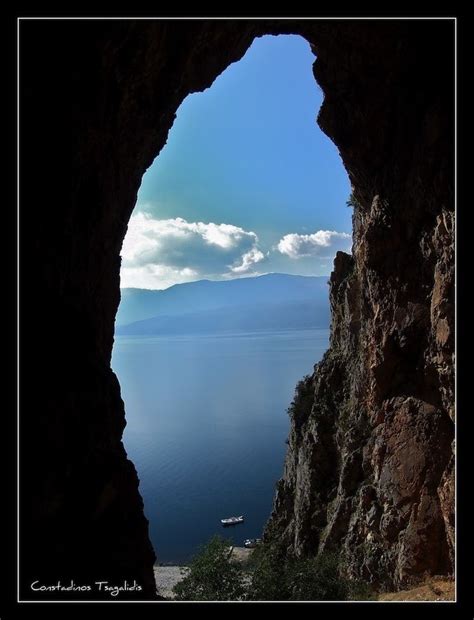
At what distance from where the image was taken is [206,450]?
74.5 metres

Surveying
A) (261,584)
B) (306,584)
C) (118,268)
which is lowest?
(306,584)

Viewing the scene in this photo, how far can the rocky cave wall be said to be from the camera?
8742mm

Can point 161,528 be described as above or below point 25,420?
below

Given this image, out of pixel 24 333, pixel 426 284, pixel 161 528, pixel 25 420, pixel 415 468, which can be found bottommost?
pixel 161 528

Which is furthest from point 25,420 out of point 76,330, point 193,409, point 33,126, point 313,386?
point 193,409

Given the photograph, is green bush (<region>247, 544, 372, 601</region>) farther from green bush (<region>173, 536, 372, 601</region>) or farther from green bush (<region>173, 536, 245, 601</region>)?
green bush (<region>173, 536, 245, 601</region>)

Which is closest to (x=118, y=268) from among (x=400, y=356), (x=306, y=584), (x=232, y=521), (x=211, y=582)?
(x=400, y=356)

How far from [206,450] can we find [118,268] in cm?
6430

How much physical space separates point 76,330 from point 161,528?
49254 mm

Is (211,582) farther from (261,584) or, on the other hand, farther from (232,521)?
(232,521)

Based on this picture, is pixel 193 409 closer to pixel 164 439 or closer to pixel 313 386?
pixel 164 439

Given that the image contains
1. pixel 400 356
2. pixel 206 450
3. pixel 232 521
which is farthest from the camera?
pixel 206 450

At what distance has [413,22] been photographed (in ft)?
44.0

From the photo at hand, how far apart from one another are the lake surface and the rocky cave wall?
31.9 metres
